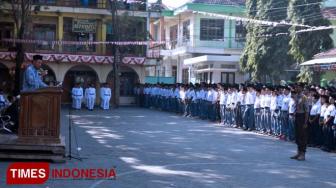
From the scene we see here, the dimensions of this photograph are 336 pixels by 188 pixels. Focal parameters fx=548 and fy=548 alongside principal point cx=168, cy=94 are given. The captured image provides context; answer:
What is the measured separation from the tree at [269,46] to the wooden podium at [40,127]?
1115 inches

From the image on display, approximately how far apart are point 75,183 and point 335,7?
117 feet

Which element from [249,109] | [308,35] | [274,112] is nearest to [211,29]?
[308,35]

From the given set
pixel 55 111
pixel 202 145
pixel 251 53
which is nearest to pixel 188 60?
pixel 251 53

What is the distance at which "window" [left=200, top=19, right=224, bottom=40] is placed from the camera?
47.0 m

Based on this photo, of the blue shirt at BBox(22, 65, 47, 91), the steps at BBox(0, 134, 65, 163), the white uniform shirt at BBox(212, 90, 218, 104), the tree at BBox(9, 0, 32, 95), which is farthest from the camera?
the white uniform shirt at BBox(212, 90, 218, 104)

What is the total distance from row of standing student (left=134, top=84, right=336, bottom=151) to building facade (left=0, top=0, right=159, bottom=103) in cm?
748

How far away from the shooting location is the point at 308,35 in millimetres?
33344

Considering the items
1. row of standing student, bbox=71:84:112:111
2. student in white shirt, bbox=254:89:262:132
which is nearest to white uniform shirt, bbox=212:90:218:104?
student in white shirt, bbox=254:89:262:132

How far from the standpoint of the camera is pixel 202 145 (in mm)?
16531

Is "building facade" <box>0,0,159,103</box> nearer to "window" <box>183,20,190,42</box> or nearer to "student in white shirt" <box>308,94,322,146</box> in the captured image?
"window" <box>183,20,190,42</box>

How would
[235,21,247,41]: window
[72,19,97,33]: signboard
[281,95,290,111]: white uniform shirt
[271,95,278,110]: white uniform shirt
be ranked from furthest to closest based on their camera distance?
1. [235,21,247,41]: window
2. [72,19,97,33]: signboard
3. [271,95,278,110]: white uniform shirt
4. [281,95,290,111]: white uniform shirt

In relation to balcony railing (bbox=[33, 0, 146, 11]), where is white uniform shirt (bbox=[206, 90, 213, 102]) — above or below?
below

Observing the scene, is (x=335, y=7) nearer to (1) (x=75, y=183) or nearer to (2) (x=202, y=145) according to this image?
(2) (x=202, y=145)

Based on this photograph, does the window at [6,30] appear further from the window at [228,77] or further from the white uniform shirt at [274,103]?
the white uniform shirt at [274,103]
